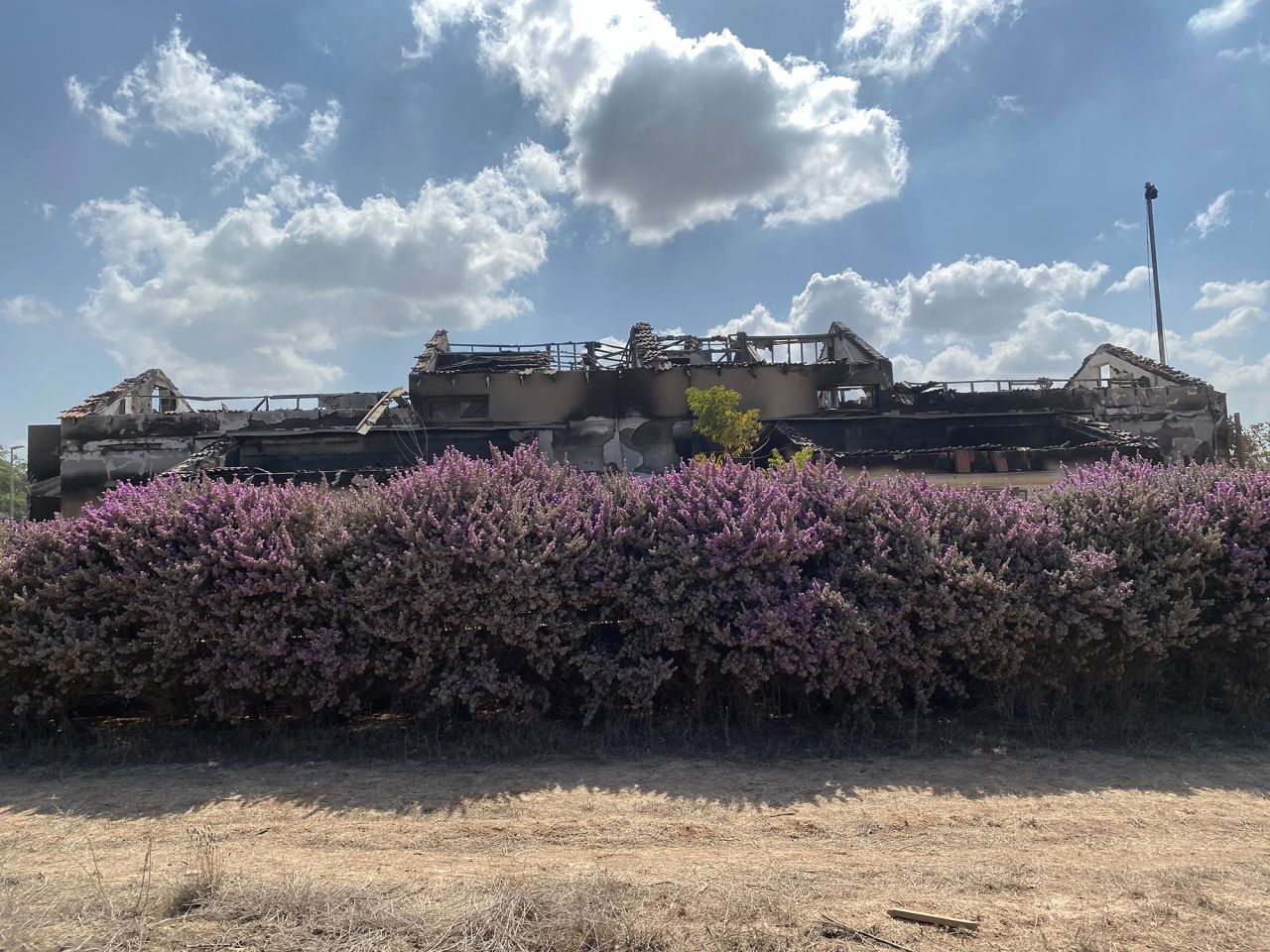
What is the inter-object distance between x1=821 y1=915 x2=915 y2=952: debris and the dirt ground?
1.6 inches

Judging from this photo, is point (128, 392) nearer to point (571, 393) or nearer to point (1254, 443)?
point (571, 393)

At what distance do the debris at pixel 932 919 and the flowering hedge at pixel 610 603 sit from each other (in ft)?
7.45

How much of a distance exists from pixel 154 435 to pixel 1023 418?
25.3 metres

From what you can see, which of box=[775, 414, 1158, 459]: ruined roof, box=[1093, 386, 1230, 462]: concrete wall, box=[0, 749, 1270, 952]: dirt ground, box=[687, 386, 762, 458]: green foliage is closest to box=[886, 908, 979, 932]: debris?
box=[0, 749, 1270, 952]: dirt ground

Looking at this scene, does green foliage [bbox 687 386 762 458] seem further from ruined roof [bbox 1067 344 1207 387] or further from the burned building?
ruined roof [bbox 1067 344 1207 387]

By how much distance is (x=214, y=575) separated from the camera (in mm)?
5508

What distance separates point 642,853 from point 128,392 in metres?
26.5

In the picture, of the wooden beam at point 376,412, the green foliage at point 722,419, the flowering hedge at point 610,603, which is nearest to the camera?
the flowering hedge at point 610,603

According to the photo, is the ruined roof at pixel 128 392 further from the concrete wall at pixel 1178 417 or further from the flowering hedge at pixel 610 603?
the concrete wall at pixel 1178 417

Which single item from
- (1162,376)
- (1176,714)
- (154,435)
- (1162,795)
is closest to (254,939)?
(1162,795)

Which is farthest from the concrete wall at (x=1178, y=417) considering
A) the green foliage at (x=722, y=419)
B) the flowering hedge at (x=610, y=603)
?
the flowering hedge at (x=610, y=603)

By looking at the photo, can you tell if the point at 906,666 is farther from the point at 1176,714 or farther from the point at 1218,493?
the point at 1218,493

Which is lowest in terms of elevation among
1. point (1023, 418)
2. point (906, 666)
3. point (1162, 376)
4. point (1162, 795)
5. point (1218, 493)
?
point (1162, 795)

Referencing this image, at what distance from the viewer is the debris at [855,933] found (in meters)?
3.01
